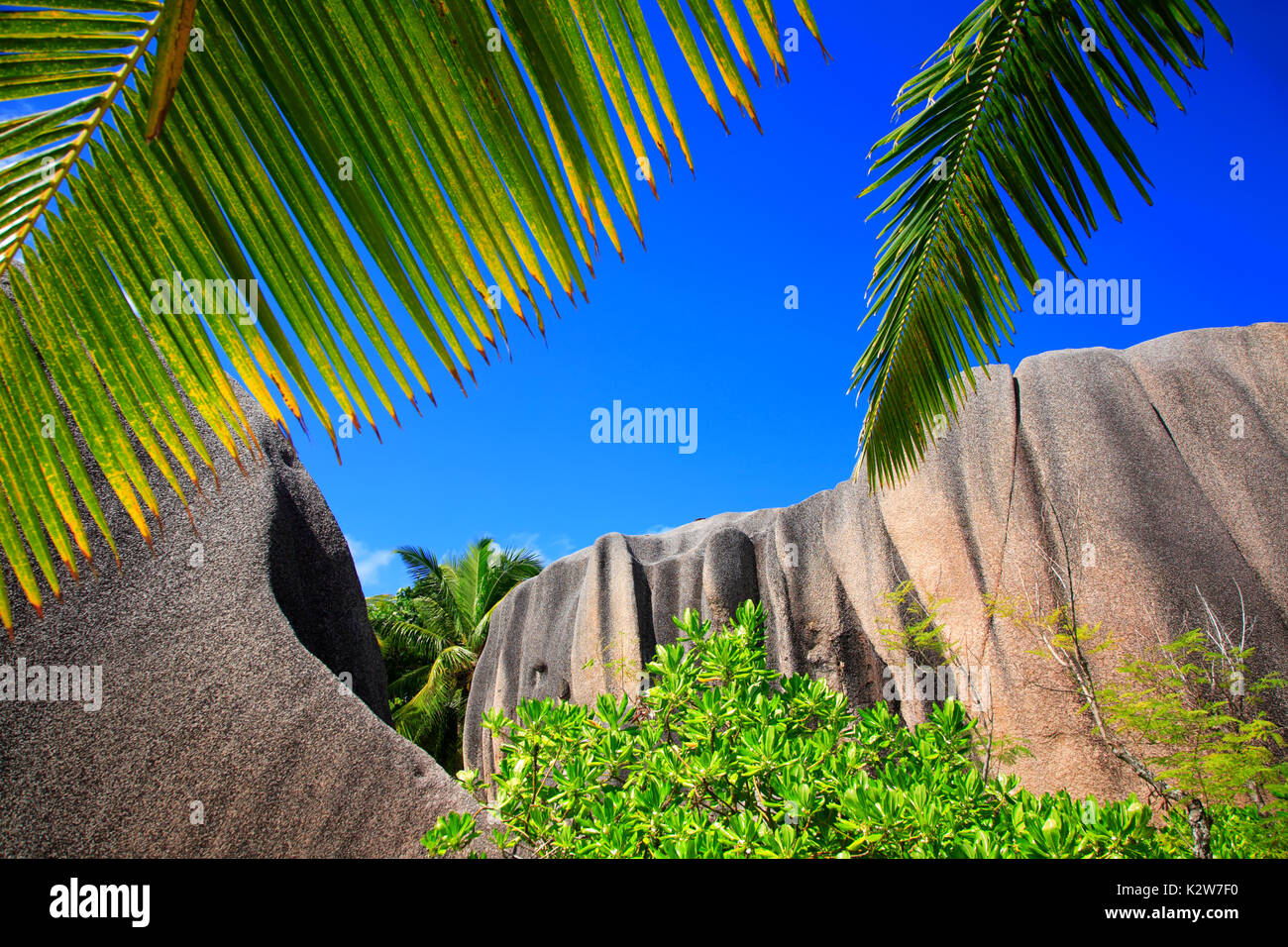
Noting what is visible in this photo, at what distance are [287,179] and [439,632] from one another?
19.4m

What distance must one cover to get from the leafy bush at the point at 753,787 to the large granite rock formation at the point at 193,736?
3.15 ft

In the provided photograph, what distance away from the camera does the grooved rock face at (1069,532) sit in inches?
242

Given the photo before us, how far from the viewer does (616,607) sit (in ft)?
35.0

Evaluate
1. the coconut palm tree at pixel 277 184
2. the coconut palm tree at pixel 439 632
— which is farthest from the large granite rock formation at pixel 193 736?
the coconut palm tree at pixel 439 632

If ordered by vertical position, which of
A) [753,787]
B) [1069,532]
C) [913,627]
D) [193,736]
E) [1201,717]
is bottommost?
[1201,717]

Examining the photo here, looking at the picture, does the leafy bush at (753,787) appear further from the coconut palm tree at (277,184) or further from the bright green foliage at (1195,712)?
the bright green foliage at (1195,712)

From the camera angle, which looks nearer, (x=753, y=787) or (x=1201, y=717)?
(x=753, y=787)

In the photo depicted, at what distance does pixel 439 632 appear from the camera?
1883cm

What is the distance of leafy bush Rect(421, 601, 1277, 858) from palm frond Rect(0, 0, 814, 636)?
66.8 inches

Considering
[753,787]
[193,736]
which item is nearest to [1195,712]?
[753,787]

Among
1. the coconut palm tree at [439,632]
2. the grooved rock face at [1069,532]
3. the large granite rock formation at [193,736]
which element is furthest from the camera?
the coconut palm tree at [439,632]

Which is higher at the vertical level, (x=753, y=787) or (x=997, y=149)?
(x=997, y=149)

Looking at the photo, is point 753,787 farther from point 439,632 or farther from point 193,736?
point 439,632

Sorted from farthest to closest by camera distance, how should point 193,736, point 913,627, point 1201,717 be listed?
point 913,627, point 1201,717, point 193,736
